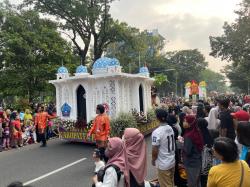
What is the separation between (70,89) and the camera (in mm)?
14992

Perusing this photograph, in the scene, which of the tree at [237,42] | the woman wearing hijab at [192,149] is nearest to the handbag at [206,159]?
the woman wearing hijab at [192,149]

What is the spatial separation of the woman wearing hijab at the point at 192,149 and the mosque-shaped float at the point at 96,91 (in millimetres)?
7599

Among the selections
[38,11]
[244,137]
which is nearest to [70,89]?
[244,137]

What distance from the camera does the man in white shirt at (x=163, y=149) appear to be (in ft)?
18.6

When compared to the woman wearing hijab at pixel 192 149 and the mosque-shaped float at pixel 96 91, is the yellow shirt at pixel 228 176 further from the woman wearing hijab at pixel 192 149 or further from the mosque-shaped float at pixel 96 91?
the mosque-shaped float at pixel 96 91

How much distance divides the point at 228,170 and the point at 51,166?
306 inches

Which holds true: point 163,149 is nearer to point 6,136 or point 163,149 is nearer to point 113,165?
point 113,165

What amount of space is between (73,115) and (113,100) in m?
2.07

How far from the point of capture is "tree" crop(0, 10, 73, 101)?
22906 millimetres

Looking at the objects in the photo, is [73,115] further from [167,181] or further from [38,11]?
[38,11]

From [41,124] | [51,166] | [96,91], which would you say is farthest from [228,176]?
[96,91]

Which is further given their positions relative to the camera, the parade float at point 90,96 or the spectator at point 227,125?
the parade float at point 90,96

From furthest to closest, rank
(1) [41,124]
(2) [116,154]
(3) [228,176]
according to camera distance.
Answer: (1) [41,124]
(2) [116,154]
(3) [228,176]

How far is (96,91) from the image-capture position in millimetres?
14281
